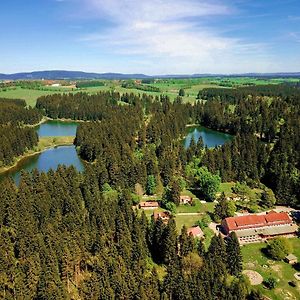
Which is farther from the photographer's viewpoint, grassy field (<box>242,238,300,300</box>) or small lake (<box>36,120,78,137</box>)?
small lake (<box>36,120,78,137</box>)

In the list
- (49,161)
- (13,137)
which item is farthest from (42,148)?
(49,161)

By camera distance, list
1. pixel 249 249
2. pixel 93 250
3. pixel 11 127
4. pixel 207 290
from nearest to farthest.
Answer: pixel 207 290, pixel 93 250, pixel 249 249, pixel 11 127

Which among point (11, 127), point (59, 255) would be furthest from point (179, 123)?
point (59, 255)

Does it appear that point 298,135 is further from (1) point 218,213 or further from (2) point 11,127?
(2) point 11,127

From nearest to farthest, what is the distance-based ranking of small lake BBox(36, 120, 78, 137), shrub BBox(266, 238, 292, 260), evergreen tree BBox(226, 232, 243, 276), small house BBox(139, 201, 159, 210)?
evergreen tree BBox(226, 232, 243, 276)
shrub BBox(266, 238, 292, 260)
small house BBox(139, 201, 159, 210)
small lake BBox(36, 120, 78, 137)

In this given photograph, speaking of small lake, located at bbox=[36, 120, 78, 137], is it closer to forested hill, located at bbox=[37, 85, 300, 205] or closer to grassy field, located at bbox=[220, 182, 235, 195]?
forested hill, located at bbox=[37, 85, 300, 205]

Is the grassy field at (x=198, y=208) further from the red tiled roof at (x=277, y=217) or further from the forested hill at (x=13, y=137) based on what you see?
the forested hill at (x=13, y=137)

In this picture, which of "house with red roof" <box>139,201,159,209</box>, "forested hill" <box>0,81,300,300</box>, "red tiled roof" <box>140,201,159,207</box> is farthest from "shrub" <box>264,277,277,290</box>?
"red tiled roof" <box>140,201,159,207</box>
